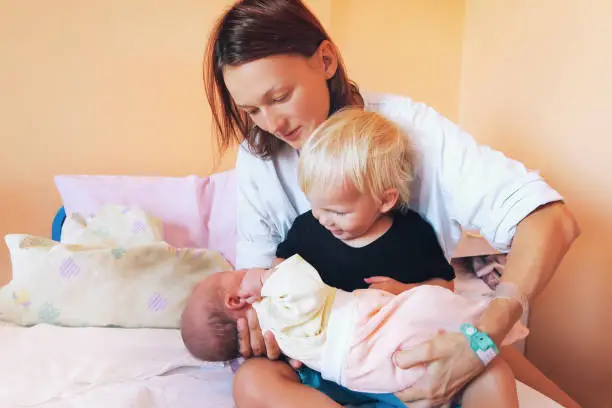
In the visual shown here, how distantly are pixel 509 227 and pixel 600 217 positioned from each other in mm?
754

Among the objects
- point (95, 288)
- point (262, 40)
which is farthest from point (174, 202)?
point (262, 40)

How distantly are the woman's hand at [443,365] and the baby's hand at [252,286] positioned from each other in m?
0.38

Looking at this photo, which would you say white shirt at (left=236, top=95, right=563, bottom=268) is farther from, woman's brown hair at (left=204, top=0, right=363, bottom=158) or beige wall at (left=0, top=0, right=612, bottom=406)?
beige wall at (left=0, top=0, right=612, bottom=406)

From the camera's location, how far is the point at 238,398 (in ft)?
3.49

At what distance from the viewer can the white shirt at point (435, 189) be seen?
1084 mm

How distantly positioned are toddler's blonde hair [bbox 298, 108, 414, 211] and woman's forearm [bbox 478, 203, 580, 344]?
255mm

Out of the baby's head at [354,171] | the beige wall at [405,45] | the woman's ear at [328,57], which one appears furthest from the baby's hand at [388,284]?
the beige wall at [405,45]

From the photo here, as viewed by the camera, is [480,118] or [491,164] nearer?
[491,164]

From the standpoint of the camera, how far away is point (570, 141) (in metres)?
1.73

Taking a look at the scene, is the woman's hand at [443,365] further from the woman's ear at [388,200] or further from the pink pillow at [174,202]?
the pink pillow at [174,202]

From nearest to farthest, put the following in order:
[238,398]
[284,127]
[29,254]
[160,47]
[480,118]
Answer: [238,398]
[284,127]
[29,254]
[160,47]
[480,118]

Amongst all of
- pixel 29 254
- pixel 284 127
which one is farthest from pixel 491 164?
pixel 29 254

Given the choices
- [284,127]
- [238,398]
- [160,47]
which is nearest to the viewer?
[238,398]

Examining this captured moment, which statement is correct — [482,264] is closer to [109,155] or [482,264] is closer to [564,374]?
[564,374]
